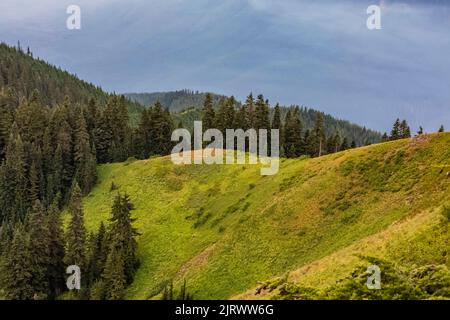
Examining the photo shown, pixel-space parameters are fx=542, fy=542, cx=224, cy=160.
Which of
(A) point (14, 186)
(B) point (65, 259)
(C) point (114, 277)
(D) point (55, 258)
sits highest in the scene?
(A) point (14, 186)

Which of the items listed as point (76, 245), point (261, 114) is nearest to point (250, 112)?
point (261, 114)

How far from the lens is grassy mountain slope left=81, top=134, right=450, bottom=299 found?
38312mm

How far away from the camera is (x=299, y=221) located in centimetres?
5597

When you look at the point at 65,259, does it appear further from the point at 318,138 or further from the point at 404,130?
the point at 404,130

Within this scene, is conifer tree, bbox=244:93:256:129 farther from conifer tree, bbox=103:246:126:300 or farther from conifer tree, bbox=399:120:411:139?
conifer tree, bbox=103:246:126:300

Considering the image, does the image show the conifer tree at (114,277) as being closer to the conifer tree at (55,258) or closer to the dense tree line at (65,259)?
the dense tree line at (65,259)

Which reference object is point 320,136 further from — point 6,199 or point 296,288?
point 296,288

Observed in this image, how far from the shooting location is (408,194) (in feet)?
163

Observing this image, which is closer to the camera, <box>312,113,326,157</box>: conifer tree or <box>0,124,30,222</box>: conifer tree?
<box>0,124,30,222</box>: conifer tree

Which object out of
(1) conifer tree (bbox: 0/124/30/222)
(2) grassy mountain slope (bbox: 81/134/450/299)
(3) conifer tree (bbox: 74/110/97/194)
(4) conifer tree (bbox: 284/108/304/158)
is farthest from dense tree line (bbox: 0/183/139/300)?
(4) conifer tree (bbox: 284/108/304/158)

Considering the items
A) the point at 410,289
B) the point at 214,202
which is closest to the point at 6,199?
the point at 214,202

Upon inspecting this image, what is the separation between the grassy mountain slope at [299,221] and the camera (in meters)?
38.3

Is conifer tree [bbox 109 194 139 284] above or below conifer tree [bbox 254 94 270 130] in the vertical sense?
below

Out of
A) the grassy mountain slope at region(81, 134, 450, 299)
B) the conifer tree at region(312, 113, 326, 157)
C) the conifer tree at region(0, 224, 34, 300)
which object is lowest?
the conifer tree at region(0, 224, 34, 300)
